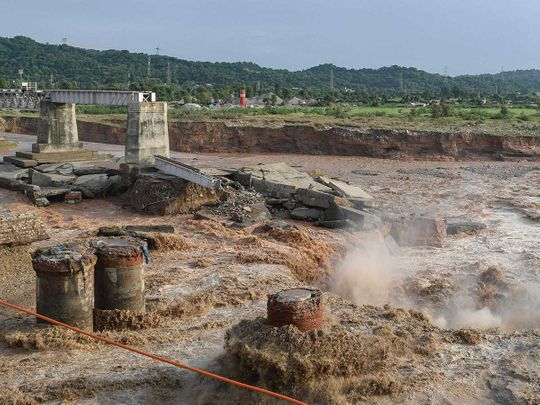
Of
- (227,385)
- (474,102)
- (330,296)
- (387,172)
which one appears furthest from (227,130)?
(474,102)

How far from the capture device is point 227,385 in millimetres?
7184

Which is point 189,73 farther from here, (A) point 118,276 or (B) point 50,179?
(A) point 118,276

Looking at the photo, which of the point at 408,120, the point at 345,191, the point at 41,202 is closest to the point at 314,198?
the point at 345,191

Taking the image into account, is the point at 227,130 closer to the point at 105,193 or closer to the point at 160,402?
the point at 105,193

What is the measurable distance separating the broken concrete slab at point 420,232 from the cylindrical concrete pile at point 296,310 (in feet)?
28.5

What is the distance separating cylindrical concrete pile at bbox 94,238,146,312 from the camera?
29.5ft

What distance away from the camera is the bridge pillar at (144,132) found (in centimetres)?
1978

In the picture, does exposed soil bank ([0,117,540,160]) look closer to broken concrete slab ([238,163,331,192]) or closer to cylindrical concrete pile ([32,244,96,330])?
broken concrete slab ([238,163,331,192])

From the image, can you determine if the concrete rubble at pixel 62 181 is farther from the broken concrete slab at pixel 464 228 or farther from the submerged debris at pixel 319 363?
the submerged debris at pixel 319 363

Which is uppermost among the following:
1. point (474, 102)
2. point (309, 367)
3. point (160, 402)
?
point (474, 102)

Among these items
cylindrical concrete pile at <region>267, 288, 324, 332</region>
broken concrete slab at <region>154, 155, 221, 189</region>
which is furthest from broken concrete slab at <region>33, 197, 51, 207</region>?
cylindrical concrete pile at <region>267, 288, 324, 332</region>

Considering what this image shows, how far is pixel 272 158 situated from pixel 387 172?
7.45m

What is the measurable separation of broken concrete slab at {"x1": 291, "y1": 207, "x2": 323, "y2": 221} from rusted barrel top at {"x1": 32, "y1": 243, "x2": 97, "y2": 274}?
9.26 metres

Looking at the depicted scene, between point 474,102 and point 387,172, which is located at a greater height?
point 474,102
